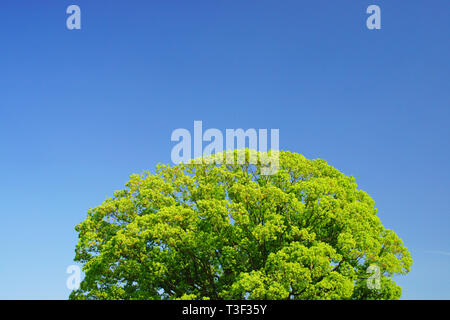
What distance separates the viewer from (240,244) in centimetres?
2208

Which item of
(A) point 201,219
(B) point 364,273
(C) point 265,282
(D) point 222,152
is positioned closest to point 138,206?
(A) point 201,219

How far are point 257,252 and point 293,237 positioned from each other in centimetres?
214

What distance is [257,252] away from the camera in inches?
878

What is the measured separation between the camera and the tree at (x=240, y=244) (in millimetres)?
20203

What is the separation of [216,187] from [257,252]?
197 inches

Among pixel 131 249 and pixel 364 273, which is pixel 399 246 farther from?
pixel 131 249

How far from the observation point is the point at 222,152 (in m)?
27.0

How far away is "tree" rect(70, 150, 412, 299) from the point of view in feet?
66.3
